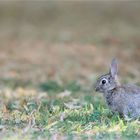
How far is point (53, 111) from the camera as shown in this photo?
10.2 meters

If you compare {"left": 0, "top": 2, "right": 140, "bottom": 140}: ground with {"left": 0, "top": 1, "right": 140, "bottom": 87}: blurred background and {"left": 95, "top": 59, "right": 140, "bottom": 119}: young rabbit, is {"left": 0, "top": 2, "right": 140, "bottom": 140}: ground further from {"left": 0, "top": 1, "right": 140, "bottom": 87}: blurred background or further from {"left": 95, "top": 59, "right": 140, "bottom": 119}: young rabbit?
{"left": 95, "top": 59, "right": 140, "bottom": 119}: young rabbit

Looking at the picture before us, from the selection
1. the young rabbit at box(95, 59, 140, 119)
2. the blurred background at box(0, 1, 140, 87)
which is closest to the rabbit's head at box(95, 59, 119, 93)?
the young rabbit at box(95, 59, 140, 119)

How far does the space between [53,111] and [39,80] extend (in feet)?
13.1

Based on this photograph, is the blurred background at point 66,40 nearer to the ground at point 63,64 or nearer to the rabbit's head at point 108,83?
the ground at point 63,64

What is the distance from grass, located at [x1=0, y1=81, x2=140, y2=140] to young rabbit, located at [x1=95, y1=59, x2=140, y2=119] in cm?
13

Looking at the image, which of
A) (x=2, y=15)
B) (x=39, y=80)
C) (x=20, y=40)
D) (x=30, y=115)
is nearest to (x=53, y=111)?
(x=30, y=115)

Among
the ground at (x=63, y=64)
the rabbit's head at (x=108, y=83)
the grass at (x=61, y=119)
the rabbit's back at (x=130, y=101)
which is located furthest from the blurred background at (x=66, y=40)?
the rabbit's back at (x=130, y=101)

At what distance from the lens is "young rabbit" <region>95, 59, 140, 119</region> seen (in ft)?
32.1

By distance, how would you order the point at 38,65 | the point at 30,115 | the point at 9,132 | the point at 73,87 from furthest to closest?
the point at 38,65 → the point at 73,87 → the point at 30,115 → the point at 9,132

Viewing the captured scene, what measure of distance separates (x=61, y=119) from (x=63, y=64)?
241 inches

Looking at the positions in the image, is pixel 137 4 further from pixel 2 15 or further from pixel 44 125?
pixel 44 125

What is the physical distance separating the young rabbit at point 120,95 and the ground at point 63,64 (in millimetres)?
169

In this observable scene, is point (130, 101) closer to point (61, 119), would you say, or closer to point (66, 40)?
point (61, 119)

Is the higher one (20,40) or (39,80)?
(20,40)
